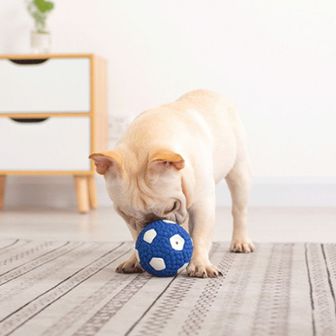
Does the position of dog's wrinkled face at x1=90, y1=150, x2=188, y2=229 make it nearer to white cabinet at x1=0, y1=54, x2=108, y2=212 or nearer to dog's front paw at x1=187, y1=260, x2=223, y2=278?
dog's front paw at x1=187, y1=260, x2=223, y2=278

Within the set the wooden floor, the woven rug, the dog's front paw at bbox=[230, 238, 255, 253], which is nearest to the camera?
the woven rug

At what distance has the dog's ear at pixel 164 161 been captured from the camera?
5.75 feet

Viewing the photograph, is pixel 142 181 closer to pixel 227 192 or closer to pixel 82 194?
pixel 82 194

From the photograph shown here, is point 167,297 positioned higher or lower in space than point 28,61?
lower

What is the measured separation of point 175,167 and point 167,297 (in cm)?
29

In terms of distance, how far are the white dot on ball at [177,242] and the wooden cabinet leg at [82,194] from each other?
6.65 feet

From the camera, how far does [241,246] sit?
250 centimetres

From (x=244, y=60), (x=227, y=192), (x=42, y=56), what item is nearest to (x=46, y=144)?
(x=42, y=56)

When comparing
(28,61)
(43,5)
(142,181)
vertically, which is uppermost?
(43,5)

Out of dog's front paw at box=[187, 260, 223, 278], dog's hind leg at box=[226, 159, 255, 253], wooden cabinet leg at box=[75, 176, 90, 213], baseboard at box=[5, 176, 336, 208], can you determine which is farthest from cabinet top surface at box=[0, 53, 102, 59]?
dog's front paw at box=[187, 260, 223, 278]

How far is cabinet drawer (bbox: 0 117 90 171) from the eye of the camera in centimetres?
395

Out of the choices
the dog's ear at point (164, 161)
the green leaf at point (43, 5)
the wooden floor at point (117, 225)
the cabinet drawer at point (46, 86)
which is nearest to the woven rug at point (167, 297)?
the dog's ear at point (164, 161)

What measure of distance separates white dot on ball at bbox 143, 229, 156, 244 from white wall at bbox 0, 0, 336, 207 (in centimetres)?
235

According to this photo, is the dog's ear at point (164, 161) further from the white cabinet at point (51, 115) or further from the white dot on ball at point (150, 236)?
the white cabinet at point (51, 115)
